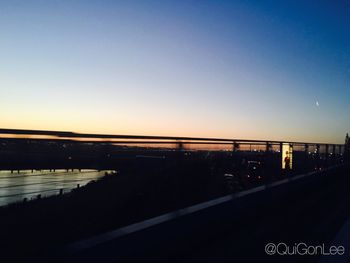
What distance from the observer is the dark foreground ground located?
5137 millimetres

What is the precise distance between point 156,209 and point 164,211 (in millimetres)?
242

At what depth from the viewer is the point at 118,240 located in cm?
457

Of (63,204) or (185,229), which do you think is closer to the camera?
(63,204)

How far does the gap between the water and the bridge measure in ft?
0.46

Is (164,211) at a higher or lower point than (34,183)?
lower

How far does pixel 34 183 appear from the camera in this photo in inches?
184

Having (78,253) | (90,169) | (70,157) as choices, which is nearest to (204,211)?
(90,169)

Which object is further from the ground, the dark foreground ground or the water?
the water

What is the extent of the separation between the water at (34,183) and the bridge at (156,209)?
139 millimetres

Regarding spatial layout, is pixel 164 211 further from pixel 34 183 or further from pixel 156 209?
pixel 34 183

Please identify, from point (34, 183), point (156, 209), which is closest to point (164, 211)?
point (156, 209)

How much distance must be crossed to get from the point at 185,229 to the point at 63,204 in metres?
1.58

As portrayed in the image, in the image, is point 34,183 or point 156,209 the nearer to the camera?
point 34,183

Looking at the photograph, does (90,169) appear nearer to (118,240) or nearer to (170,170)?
(118,240)
